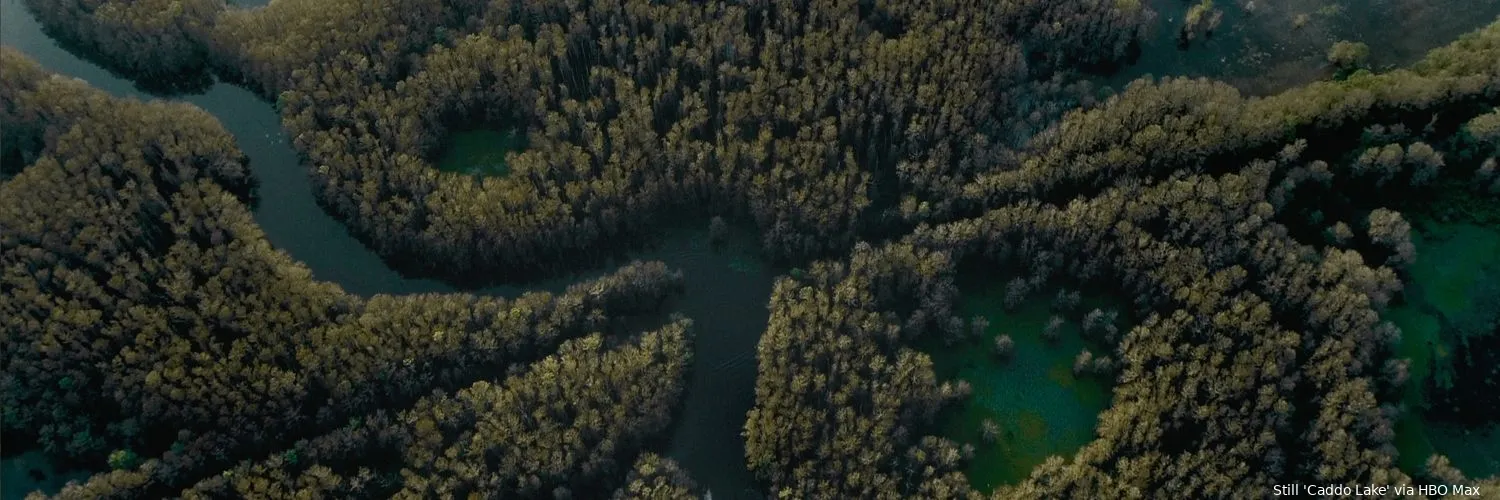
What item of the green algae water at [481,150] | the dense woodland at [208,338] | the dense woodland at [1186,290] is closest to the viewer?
the dense woodland at [1186,290]

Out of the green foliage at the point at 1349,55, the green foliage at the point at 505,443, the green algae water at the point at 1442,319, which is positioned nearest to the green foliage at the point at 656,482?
the green foliage at the point at 505,443

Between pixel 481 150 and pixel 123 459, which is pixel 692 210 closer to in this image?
pixel 481 150

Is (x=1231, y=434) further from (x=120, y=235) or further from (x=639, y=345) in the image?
(x=120, y=235)

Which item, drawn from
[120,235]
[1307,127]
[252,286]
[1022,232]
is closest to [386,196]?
[252,286]

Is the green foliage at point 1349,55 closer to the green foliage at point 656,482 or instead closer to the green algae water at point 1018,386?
the green algae water at point 1018,386

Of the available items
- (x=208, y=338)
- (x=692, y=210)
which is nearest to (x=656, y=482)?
(x=692, y=210)
